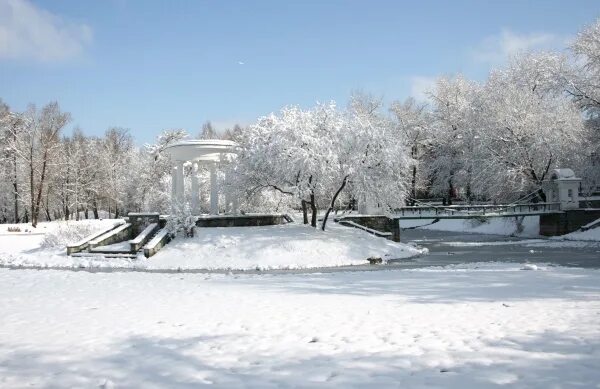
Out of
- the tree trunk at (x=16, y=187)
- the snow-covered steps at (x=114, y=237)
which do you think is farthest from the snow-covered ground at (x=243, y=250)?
the tree trunk at (x=16, y=187)

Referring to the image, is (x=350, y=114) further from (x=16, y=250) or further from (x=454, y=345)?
(x=454, y=345)

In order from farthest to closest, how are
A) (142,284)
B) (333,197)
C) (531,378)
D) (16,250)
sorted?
(333,197)
(16,250)
(142,284)
(531,378)

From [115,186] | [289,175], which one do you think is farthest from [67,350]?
[115,186]

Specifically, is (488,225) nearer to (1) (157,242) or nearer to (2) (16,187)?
(1) (157,242)

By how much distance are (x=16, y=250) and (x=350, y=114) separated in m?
21.1

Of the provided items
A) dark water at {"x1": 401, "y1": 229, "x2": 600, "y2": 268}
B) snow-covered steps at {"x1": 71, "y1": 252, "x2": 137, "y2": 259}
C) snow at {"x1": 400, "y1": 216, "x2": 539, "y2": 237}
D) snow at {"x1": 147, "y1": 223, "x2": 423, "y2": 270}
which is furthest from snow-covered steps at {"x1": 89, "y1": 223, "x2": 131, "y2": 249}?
snow at {"x1": 400, "y1": 216, "x2": 539, "y2": 237}

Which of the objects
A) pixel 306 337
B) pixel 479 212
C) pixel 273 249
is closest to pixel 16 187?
pixel 273 249

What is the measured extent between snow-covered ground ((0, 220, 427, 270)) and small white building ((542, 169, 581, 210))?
51.7ft

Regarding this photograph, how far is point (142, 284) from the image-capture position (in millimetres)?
15258

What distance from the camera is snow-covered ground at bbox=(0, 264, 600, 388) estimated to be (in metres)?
5.91

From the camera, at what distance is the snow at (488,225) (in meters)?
43.9

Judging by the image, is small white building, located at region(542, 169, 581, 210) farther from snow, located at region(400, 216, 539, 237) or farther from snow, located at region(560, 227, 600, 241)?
snow, located at region(400, 216, 539, 237)

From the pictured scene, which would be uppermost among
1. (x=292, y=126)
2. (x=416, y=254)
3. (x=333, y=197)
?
(x=292, y=126)

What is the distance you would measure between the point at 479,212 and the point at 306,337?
3661 cm
